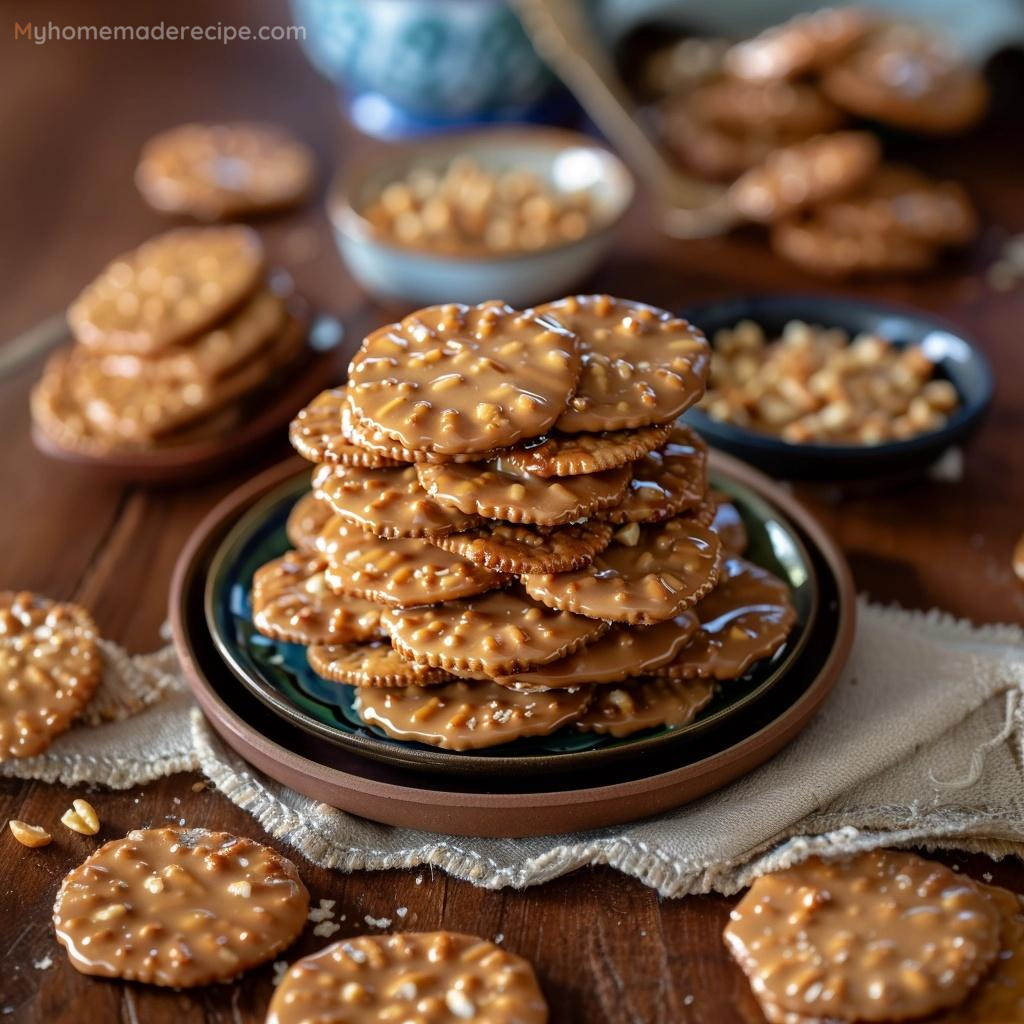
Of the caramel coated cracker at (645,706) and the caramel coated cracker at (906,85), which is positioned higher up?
the caramel coated cracker at (645,706)

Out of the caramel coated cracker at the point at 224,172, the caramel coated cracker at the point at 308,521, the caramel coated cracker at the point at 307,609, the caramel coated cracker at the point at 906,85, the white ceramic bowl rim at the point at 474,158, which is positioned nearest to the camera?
the caramel coated cracker at the point at 307,609

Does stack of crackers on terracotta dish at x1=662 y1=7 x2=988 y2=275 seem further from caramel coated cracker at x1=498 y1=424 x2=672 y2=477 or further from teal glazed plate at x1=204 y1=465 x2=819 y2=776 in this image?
caramel coated cracker at x1=498 y1=424 x2=672 y2=477

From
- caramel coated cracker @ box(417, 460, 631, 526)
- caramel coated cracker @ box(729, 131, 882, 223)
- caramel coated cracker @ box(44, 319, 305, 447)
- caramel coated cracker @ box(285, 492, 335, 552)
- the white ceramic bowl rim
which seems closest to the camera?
caramel coated cracker @ box(417, 460, 631, 526)

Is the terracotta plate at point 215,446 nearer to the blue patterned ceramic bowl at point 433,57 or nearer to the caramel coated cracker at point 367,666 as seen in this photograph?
the caramel coated cracker at point 367,666

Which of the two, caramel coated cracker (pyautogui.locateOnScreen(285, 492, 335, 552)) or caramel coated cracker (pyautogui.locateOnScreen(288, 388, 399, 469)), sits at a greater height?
caramel coated cracker (pyautogui.locateOnScreen(288, 388, 399, 469))

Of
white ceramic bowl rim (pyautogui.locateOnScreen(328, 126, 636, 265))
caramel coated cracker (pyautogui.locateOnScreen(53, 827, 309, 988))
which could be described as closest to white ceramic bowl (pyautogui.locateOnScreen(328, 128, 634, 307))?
white ceramic bowl rim (pyautogui.locateOnScreen(328, 126, 636, 265))

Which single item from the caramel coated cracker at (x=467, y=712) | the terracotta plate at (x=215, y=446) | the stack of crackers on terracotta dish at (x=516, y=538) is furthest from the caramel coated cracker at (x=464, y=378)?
the terracotta plate at (x=215, y=446)

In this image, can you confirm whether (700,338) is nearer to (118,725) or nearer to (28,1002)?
(118,725)

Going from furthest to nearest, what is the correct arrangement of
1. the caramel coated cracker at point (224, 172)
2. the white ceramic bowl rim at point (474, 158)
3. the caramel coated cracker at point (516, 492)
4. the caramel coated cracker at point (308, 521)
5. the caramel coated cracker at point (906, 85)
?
1. the caramel coated cracker at point (224, 172)
2. the caramel coated cracker at point (906, 85)
3. the white ceramic bowl rim at point (474, 158)
4. the caramel coated cracker at point (308, 521)
5. the caramel coated cracker at point (516, 492)
